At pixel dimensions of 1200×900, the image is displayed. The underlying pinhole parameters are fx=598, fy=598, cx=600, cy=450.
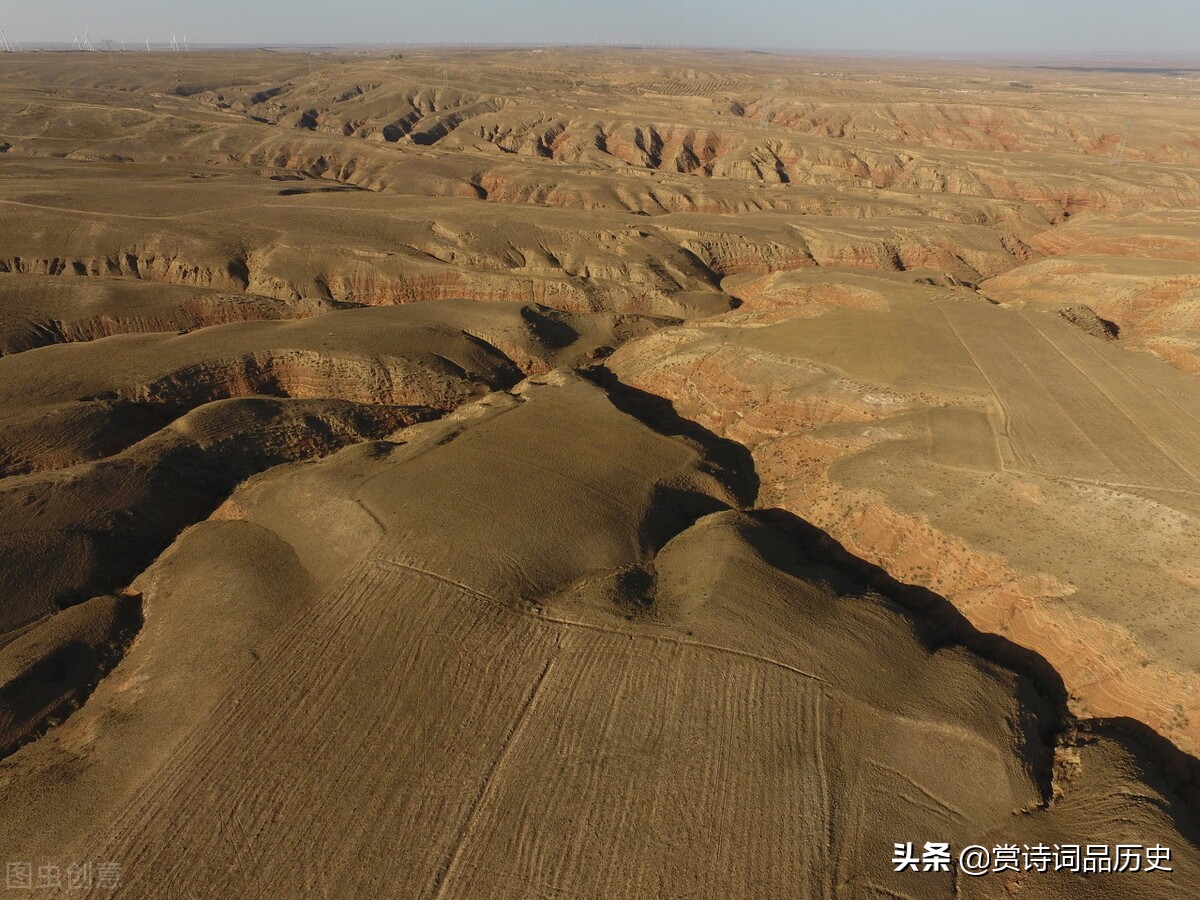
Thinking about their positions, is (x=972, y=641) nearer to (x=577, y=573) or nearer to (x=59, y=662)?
(x=577, y=573)

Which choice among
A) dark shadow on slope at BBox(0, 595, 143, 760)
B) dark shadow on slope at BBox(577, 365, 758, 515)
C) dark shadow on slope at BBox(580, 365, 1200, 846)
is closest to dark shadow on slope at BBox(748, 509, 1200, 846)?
dark shadow on slope at BBox(580, 365, 1200, 846)

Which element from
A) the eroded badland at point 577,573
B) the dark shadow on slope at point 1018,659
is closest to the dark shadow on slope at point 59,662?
the eroded badland at point 577,573

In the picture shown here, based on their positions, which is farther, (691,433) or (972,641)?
(691,433)

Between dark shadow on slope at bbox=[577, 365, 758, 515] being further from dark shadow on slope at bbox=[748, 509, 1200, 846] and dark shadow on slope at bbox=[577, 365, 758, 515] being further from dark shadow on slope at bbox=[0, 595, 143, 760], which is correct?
dark shadow on slope at bbox=[0, 595, 143, 760]

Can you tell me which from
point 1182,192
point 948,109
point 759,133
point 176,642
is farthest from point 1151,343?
point 948,109

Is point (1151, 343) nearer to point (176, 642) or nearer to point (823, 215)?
point (823, 215)

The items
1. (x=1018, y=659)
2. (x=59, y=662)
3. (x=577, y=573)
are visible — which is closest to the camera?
(x=59, y=662)

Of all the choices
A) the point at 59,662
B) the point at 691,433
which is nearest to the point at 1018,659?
the point at 691,433

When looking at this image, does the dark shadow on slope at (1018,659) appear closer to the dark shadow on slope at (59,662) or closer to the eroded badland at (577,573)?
the eroded badland at (577,573)
